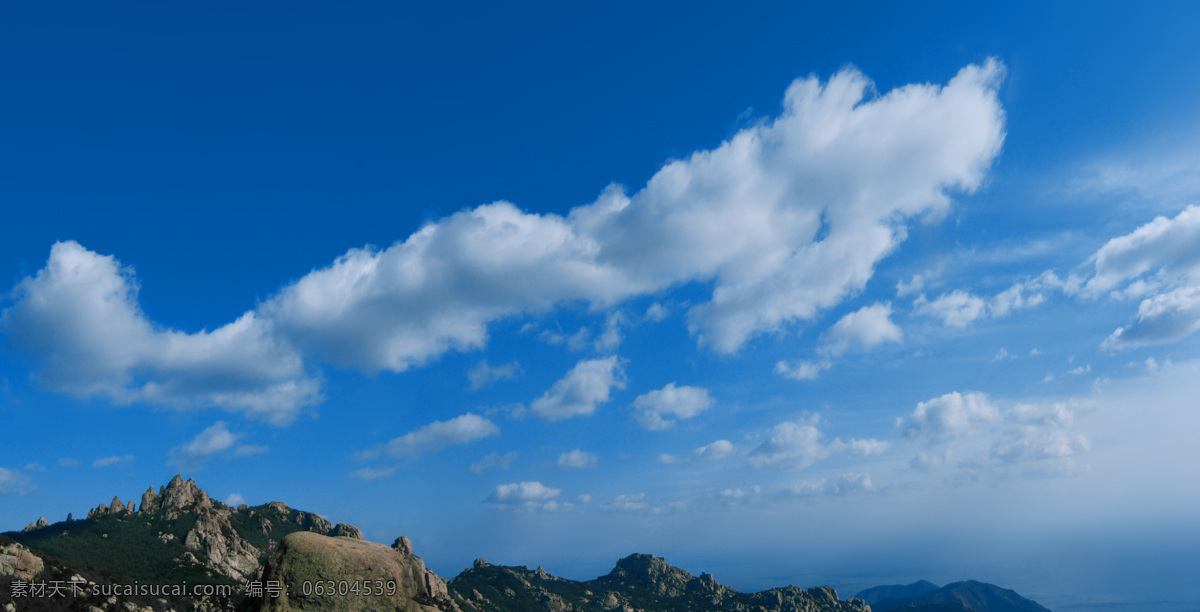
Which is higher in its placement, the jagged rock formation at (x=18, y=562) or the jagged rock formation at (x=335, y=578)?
the jagged rock formation at (x=335, y=578)

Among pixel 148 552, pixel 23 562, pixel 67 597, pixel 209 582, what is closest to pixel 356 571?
pixel 67 597

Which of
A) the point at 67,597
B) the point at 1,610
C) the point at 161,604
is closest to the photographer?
the point at 1,610

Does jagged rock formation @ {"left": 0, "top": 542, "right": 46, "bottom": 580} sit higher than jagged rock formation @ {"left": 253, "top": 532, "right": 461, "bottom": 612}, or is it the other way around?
jagged rock formation @ {"left": 253, "top": 532, "right": 461, "bottom": 612}

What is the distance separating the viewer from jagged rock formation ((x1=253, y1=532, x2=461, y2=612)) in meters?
63.5

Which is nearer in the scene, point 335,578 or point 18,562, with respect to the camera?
point 335,578

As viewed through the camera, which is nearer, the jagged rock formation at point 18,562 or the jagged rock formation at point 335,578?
the jagged rock formation at point 335,578

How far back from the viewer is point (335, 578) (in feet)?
214

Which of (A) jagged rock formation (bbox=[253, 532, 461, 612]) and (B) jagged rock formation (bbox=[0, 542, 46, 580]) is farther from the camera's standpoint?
(B) jagged rock formation (bbox=[0, 542, 46, 580])

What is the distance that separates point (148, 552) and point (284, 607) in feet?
618

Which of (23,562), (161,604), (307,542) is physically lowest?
(161,604)

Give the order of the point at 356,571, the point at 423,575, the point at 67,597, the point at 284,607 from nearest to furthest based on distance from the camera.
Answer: the point at 284,607 → the point at 356,571 → the point at 423,575 → the point at 67,597

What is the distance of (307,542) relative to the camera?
2680 inches

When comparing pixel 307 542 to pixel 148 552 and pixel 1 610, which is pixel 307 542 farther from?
pixel 148 552

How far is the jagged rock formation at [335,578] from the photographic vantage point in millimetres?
63500
